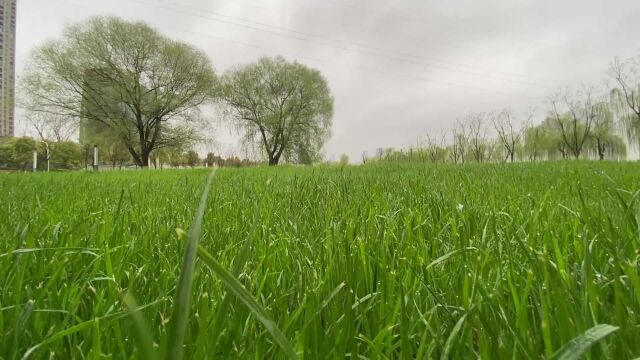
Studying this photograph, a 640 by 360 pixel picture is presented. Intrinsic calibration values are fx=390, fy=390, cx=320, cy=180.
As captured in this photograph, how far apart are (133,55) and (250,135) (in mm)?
17486

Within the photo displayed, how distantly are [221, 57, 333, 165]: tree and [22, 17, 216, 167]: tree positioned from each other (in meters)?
8.38

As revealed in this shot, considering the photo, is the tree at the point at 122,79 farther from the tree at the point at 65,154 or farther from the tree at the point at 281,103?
the tree at the point at 65,154

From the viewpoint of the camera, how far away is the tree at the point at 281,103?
48438mm

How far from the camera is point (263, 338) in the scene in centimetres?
63

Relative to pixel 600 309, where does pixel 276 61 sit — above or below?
above

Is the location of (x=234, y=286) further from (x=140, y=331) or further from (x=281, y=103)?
(x=281, y=103)

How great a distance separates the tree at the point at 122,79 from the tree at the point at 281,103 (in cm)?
838

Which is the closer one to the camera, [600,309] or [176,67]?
[600,309]

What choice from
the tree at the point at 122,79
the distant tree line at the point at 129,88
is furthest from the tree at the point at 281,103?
the tree at the point at 122,79

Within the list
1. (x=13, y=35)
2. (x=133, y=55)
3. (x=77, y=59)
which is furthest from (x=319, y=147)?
(x=13, y=35)

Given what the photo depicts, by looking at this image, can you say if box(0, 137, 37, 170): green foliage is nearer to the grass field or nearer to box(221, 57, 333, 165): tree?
box(221, 57, 333, 165): tree

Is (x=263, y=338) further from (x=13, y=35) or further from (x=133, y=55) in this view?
(x=13, y=35)

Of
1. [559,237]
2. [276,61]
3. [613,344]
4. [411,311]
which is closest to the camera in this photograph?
[613,344]

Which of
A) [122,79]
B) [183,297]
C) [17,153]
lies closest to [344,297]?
[183,297]
